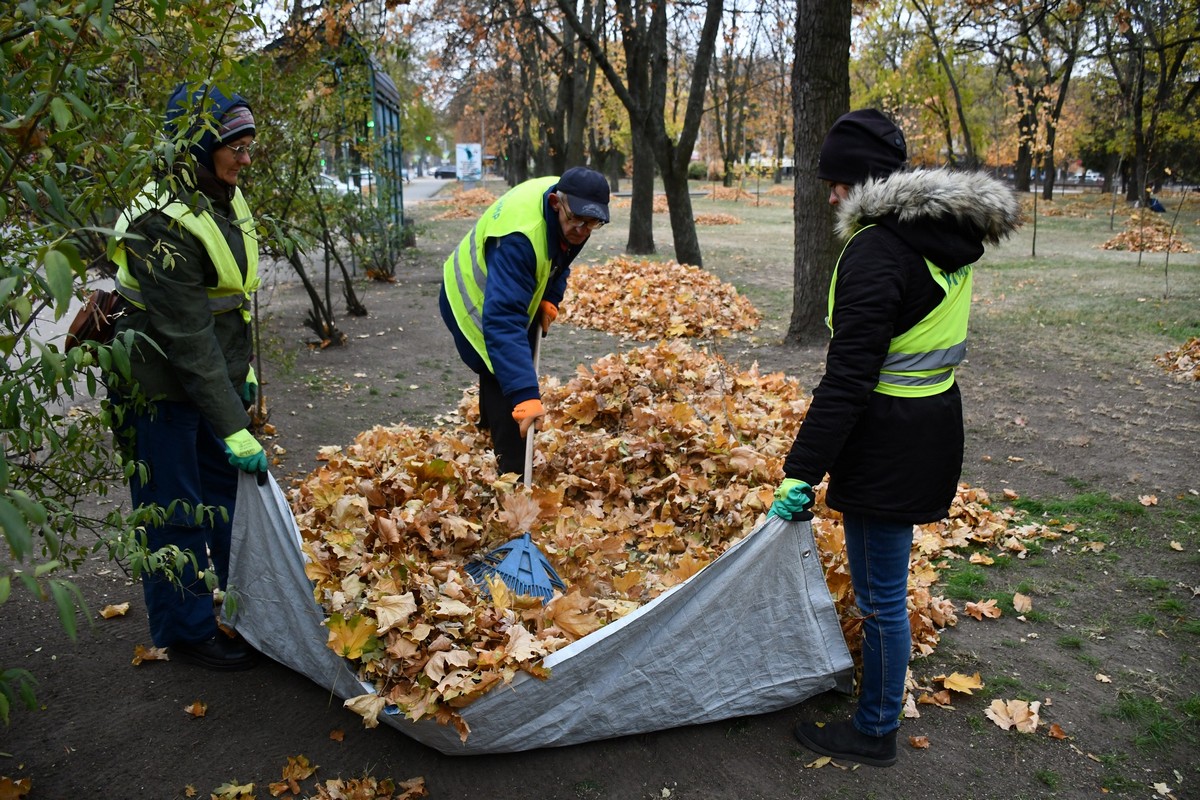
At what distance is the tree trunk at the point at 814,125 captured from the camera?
6.96 m

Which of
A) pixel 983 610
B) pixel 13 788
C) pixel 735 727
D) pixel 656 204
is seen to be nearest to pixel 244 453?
pixel 13 788

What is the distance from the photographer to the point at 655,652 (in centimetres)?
252

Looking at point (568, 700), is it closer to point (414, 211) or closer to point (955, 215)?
point (955, 215)

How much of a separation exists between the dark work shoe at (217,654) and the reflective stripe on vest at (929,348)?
88.5 inches

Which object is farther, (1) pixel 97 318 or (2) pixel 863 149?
(1) pixel 97 318

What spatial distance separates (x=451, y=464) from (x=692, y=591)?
1.24 metres

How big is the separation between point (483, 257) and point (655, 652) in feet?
5.86

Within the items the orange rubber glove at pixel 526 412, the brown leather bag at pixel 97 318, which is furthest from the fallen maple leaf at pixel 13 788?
the orange rubber glove at pixel 526 412

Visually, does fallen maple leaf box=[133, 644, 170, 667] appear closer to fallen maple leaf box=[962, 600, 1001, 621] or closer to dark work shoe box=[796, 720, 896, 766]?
dark work shoe box=[796, 720, 896, 766]

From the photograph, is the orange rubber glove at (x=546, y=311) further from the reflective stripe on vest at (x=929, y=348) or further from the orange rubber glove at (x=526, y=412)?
the reflective stripe on vest at (x=929, y=348)

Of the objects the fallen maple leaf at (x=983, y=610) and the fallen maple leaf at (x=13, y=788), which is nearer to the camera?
the fallen maple leaf at (x=13, y=788)

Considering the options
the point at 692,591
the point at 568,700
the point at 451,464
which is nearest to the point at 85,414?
the point at 451,464

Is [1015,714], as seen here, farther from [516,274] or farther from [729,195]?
[729,195]

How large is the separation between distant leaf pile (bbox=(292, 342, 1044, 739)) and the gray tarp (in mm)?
104
